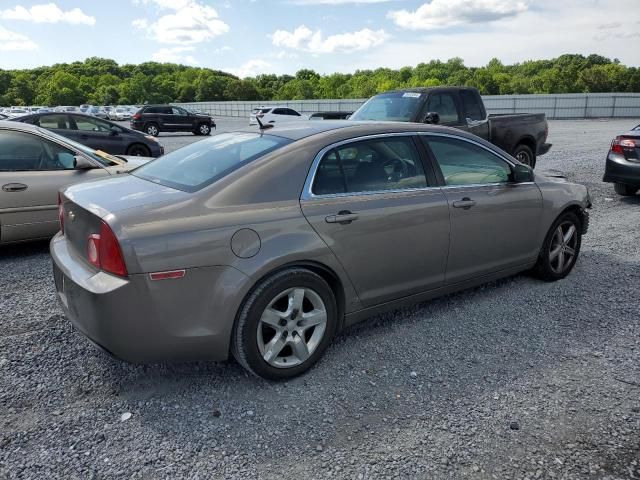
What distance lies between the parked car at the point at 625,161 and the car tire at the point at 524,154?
69.5 inches

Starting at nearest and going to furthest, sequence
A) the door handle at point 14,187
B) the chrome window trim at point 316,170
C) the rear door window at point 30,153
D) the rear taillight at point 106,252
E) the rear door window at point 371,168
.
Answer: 1. the rear taillight at point 106,252
2. the chrome window trim at point 316,170
3. the rear door window at point 371,168
4. the door handle at point 14,187
5. the rear door window at point 30,153

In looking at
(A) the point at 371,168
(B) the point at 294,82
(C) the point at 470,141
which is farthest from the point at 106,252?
(B) the point at 294,82

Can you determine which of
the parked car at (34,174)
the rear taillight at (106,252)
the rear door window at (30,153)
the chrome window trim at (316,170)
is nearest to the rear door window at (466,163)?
the chrome window trim at (316,170)

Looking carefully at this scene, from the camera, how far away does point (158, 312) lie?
2.79 m

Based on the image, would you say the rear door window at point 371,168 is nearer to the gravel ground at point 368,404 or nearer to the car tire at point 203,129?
the gravel ground at point 368,404

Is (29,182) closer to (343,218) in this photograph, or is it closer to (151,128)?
(343,218)

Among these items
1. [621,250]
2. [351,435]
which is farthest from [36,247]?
[621,250]

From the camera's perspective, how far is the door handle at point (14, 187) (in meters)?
5.43

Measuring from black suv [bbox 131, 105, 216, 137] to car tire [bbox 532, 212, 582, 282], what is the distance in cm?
2574

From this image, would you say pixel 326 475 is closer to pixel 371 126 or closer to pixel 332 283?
pixel 332 283

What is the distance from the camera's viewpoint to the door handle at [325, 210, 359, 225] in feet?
10.9

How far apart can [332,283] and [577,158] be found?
44.0ft

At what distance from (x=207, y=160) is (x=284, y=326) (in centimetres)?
127

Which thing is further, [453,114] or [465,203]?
[453,114]
